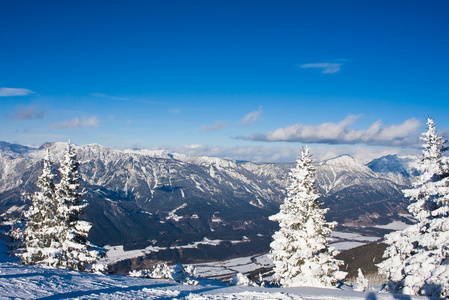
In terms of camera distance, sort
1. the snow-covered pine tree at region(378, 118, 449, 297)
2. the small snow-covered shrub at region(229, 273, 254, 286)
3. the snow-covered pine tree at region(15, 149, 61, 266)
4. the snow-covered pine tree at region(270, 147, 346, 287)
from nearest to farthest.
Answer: the snow-covered pine tree at region(378, 118, 449, 297) < the small snow-covered shrub at region(229, 273, 254, 286) < the snow-covered pine tree at region(15, 149, 61, 266) < the snow-covered pine tree at region(270, 147, 346, 287)

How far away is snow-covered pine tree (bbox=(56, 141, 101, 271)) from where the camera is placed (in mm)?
24500

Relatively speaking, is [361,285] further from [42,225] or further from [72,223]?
[42,225]

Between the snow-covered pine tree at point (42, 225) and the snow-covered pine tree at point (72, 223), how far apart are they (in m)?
0.62

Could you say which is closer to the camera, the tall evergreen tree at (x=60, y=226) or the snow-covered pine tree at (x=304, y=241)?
the tall evergreen tree at (x=60, y=226)

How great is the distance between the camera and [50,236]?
25.4 metres

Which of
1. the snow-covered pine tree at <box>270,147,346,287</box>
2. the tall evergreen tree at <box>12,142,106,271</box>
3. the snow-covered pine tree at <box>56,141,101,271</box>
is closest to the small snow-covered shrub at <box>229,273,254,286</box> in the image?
the snow-covered pine tree at <box>270,147,346,287</box>

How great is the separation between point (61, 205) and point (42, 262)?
4239 millimetres

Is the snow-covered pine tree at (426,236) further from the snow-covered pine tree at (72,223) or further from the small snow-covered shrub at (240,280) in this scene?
the snow-covered pine tree at (72,223)

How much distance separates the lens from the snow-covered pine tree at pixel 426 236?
19.6m

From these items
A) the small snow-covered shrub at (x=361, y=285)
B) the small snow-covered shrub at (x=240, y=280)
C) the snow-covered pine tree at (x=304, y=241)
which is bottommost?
the small snow-covered shrub at (x=361, y=285)

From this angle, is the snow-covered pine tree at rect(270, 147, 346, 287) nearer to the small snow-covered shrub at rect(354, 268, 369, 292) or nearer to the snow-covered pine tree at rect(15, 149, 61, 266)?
the small snow-covered shrub at rect(354, 268, 369, 292)

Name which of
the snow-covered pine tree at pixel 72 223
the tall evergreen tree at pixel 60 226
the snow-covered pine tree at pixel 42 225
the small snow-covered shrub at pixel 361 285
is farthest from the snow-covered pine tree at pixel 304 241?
the snow-covered pine tree at pixel 42 225

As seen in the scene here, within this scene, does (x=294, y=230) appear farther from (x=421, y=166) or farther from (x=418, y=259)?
(x=421, y=166)

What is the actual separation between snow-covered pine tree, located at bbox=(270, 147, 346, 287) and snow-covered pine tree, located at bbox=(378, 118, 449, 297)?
168 inches
